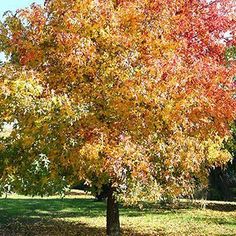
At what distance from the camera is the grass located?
20.3m

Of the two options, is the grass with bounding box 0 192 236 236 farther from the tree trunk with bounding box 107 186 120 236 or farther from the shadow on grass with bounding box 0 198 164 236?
the tree trunk with bounding box 107 186 120 236

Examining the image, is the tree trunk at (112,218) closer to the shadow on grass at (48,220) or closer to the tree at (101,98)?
the shadow on grass at (48,220)

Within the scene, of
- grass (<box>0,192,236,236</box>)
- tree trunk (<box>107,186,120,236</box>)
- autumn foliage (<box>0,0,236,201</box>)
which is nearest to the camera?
autumn foliage (<box>0,0,236,201</box>)

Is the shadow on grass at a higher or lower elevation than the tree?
lower

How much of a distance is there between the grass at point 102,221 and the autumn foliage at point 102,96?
635cm

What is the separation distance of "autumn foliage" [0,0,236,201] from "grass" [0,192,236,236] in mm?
6352

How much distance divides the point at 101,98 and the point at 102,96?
0.23ft

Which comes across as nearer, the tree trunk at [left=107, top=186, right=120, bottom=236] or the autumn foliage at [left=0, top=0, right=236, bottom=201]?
the autumn foliage at [left=0, top=0, right=236, bottom=201]

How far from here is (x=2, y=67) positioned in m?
14.0

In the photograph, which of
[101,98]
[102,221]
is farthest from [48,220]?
[101,98]

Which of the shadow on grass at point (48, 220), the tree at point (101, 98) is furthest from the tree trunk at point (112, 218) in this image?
the tree at point (101, 98)

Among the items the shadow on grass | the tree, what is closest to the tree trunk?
the shadow on grass

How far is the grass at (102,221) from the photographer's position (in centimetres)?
2029

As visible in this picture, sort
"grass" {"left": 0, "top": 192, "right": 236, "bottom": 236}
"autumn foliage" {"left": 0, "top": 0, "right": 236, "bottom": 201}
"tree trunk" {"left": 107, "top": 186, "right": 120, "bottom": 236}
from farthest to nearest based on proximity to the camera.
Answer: "grass" {"left": 0, "top": 192, "right": 236, "bottom": 236}, "tree trunk" {"left": 107, "top": 186, "right": 120, "bottom": 236}, "autumn foliage" {"left": 0, "top": 0, "right": 236, "bottom": 201}
